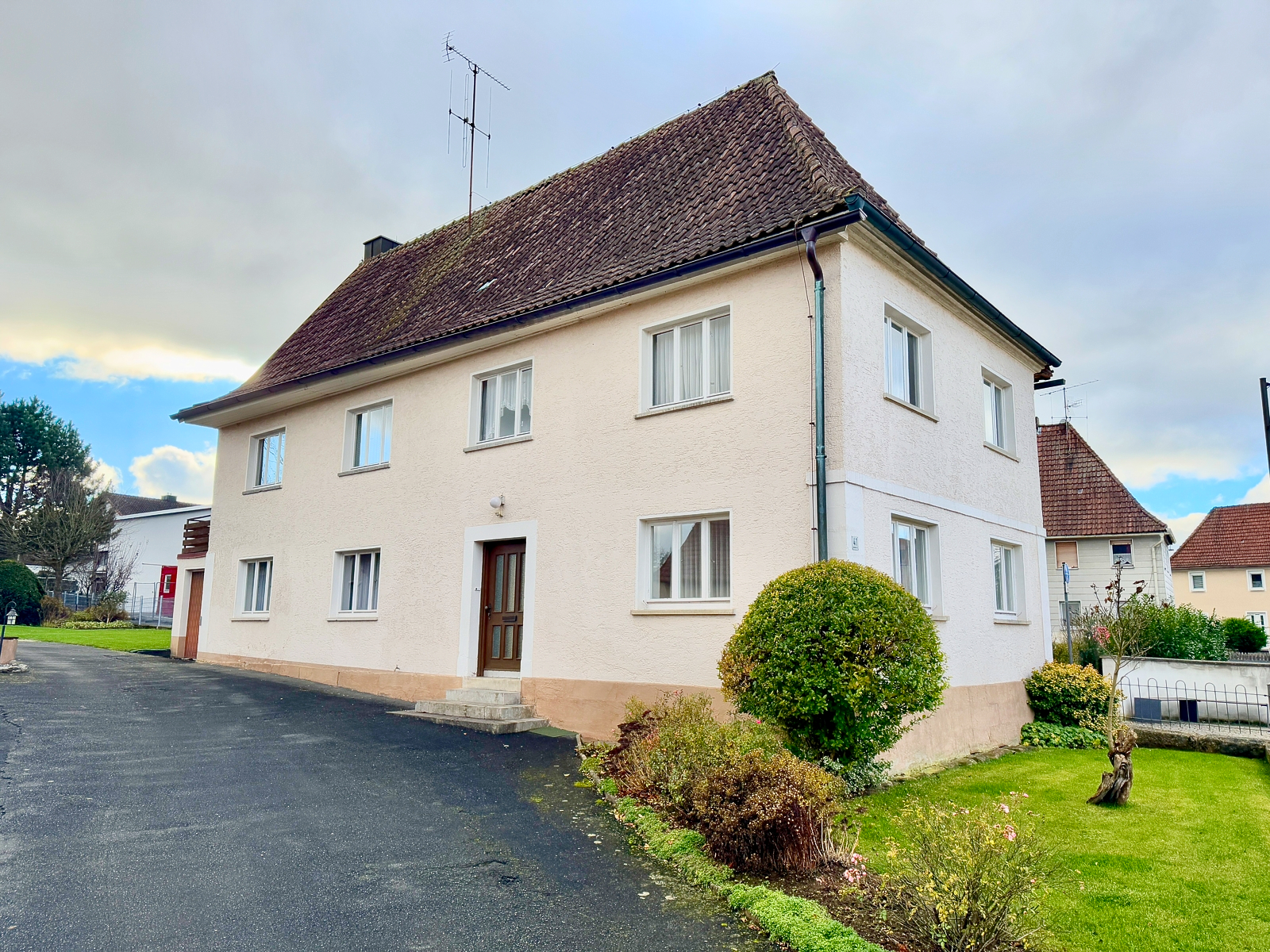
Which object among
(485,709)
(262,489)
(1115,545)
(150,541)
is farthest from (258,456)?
(150,541)

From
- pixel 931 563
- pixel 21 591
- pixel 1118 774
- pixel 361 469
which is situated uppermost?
pixel 361 469

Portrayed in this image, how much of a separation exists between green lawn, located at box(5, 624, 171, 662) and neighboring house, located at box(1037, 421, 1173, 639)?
27422mm

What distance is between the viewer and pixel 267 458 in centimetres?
1736

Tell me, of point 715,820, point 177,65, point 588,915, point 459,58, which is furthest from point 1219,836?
point 459,58

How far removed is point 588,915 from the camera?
5.00 meters

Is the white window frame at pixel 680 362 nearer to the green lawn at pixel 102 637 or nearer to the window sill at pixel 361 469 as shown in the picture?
the window sill at pixel 361 469

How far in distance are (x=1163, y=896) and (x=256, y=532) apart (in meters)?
15.6

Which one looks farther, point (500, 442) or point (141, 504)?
point (141, 504)

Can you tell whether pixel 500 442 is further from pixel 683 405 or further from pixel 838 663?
pixel 838 663

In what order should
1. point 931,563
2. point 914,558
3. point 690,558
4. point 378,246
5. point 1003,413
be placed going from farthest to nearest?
→ point 378,246 < point 1003,413 < point 931,563 < point 914,558 < point 690,558

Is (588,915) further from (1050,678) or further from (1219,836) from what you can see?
(1050,678)

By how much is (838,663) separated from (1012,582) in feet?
24.8

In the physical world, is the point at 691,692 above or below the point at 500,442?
below

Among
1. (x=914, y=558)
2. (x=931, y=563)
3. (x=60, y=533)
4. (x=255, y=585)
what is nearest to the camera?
(x=914, y=558)
